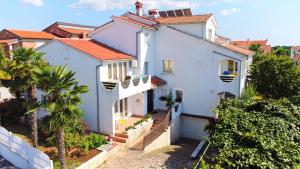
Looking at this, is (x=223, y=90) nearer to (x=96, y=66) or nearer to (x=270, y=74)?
(x=270, y=74)

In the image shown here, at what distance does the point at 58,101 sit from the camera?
13633 millimetres

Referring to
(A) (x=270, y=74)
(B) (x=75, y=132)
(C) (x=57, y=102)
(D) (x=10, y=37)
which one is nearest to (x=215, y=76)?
(A) (x=270, y=74)

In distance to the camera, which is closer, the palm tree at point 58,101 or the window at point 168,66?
the palm tree at point 58,101

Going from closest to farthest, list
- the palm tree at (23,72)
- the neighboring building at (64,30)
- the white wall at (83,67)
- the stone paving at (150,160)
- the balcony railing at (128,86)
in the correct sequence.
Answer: the palm tree at (23,72)
the stone paving at (150,160)
the balcony railing at (128,86)
the white wall at (83,67)
the neighboring building at (64,30)

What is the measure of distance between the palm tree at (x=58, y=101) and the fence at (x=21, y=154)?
127cm

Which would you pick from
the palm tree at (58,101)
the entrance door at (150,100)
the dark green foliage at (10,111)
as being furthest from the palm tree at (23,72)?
the entrance door at (150,100)

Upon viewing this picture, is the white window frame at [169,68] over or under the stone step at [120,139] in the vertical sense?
over

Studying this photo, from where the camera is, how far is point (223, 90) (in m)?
25.6

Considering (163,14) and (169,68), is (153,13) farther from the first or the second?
(169,68)

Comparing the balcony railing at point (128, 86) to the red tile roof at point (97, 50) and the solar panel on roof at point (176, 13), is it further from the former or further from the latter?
the solar panel on roof at point (176, 13)

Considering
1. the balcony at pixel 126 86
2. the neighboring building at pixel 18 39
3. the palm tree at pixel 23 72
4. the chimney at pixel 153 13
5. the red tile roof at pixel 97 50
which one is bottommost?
the balcony at pixel 126 86

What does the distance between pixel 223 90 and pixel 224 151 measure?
1273 cm

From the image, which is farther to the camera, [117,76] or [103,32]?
[103,32]

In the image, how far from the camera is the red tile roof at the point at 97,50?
71.2 ft
